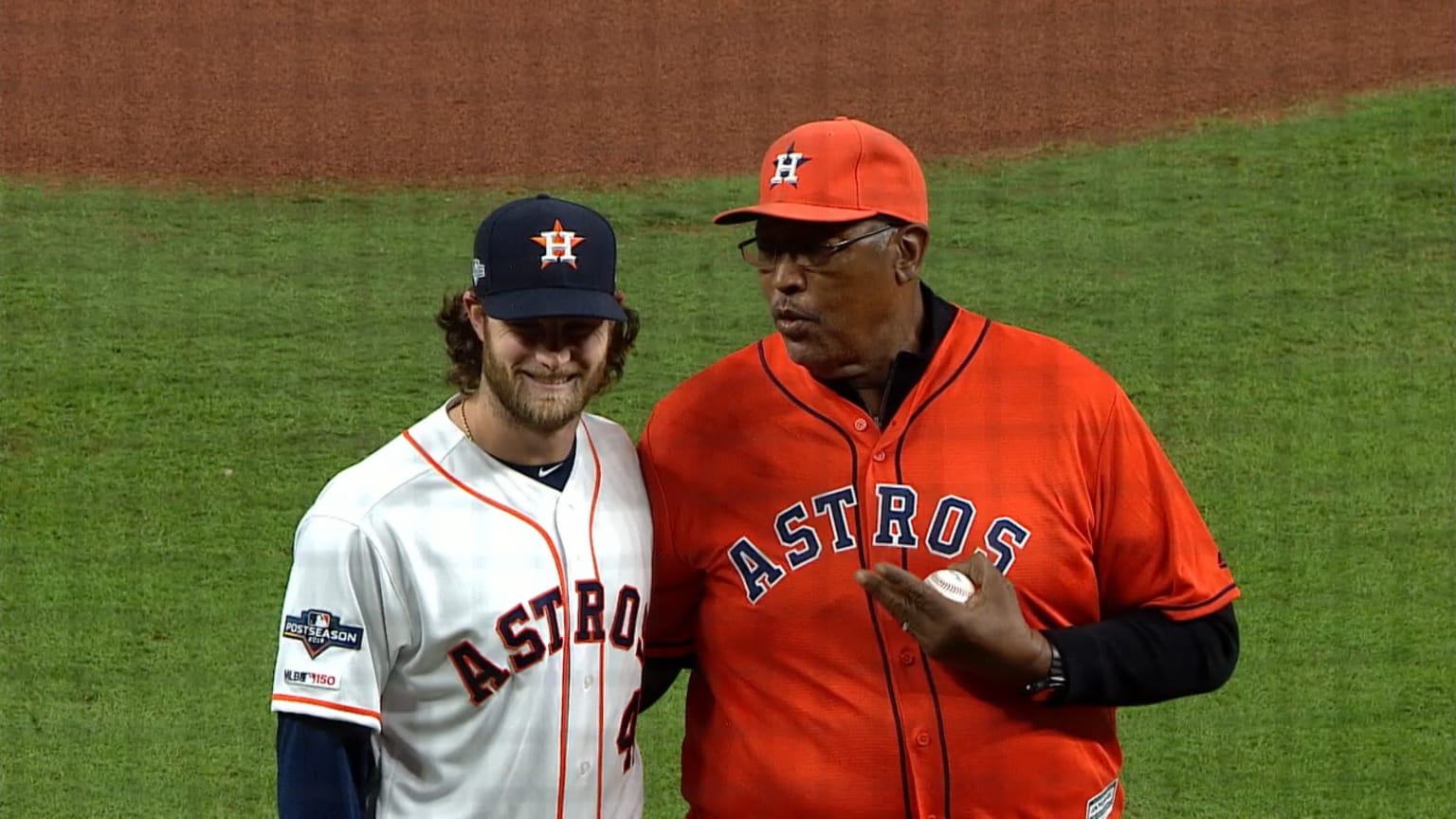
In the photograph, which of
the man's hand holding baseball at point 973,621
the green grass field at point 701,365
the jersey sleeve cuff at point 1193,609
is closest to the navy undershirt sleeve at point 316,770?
the man's hand holding baseball at point 973,621

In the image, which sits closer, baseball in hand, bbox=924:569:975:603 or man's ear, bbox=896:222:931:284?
baseball in hand, bbox=924:569:975:603

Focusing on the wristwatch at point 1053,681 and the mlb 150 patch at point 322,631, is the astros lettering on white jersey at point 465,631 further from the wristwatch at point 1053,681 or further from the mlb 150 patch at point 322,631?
the wristwatch at point 1053,681

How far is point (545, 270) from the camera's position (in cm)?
241

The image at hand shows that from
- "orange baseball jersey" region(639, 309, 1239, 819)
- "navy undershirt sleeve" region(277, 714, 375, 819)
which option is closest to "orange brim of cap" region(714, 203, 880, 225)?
"orange baseball jersey" region(639, 309, 1239, 819)

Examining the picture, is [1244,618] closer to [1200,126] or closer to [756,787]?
[756,787]

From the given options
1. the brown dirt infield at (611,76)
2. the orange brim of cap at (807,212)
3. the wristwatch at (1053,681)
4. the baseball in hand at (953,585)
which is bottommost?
the wristwatch at (1053,681)

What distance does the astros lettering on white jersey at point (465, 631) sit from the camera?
7.50ft

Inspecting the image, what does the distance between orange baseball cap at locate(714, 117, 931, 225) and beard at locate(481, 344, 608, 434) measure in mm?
320

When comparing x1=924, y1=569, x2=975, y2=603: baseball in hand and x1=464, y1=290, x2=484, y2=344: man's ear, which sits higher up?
x1=464, y1=290, x2=484, y2=344: man's ear

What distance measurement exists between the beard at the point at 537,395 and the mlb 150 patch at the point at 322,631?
1.11 ft

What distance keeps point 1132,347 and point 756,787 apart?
5.33m

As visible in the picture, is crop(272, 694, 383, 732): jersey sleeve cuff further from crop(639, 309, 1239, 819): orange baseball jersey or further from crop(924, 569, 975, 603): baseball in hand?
crop(924, 569, 975, 603): baseball in hand

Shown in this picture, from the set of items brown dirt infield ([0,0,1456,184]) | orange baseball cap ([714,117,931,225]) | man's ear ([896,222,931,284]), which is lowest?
man's ear ([896,222,931,284])

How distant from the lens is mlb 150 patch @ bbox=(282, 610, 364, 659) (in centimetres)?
228
